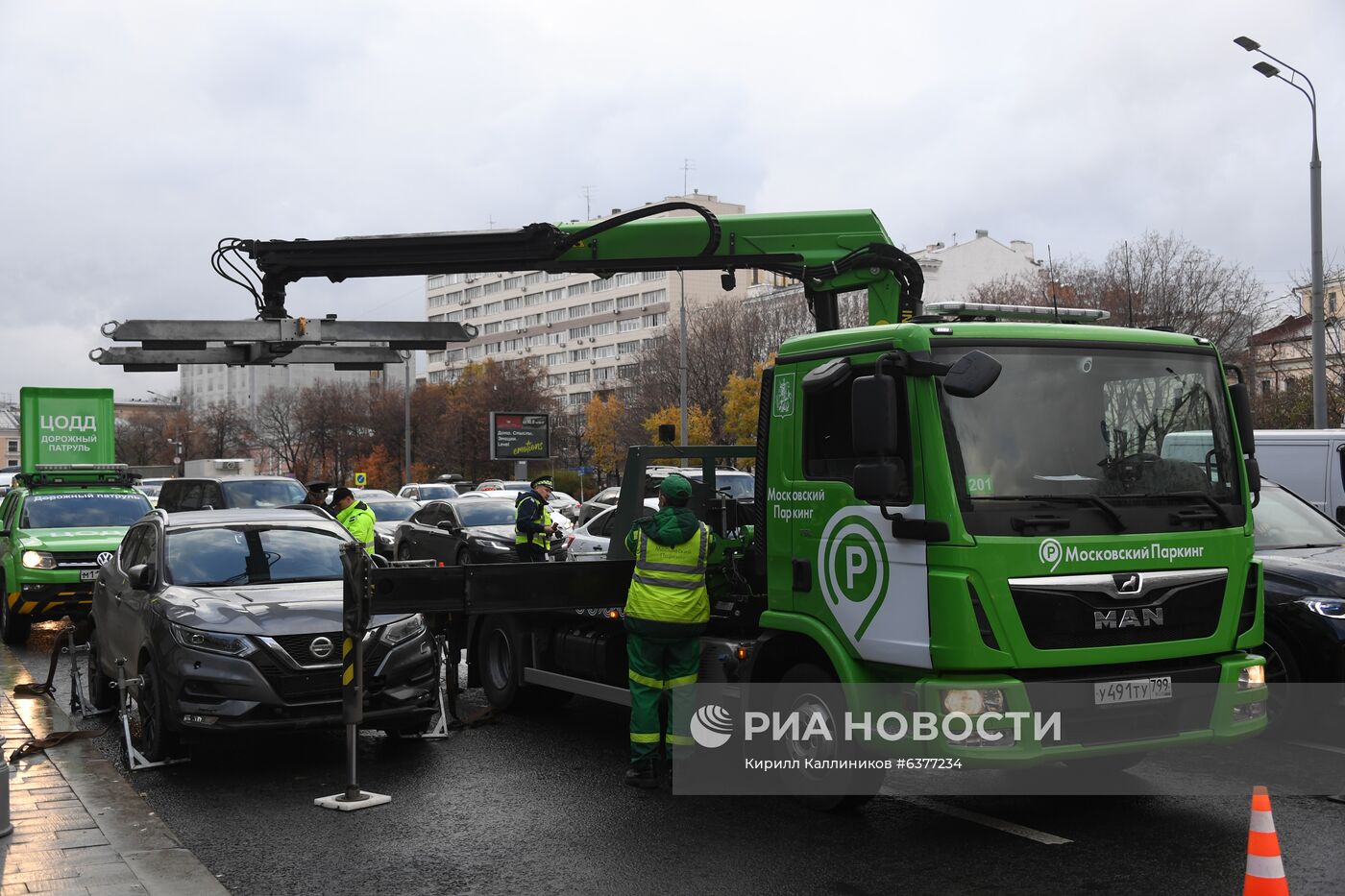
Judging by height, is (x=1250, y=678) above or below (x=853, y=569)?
below

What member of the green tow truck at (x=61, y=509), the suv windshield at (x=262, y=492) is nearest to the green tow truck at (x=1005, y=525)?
the green tow truck at (x=61, y=509)

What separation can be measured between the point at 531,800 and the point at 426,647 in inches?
68.5

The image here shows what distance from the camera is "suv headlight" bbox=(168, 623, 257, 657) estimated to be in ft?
27.1

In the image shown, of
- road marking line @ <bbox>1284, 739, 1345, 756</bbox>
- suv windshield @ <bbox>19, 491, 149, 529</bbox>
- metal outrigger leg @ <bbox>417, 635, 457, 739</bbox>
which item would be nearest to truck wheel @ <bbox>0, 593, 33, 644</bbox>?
suv windshield @ <bbox>19, 491, 149, 529</bbox>

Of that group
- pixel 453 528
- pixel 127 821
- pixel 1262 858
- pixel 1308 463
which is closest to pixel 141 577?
pixel 127 821

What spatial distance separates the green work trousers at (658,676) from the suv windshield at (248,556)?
9.50 ft

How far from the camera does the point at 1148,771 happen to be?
8.00 metres

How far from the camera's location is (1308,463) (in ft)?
45.3

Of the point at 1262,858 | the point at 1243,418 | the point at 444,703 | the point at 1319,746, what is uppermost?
the point at 1243,418

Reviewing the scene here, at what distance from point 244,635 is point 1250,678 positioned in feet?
19.2

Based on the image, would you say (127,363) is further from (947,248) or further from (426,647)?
(947,248)

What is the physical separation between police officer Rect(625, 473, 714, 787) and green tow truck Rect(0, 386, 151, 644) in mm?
6433

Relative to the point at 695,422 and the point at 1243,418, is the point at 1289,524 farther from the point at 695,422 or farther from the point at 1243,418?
the point at 695,422

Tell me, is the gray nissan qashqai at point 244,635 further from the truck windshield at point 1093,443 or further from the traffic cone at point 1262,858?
the traffic cone at point 1262,858
